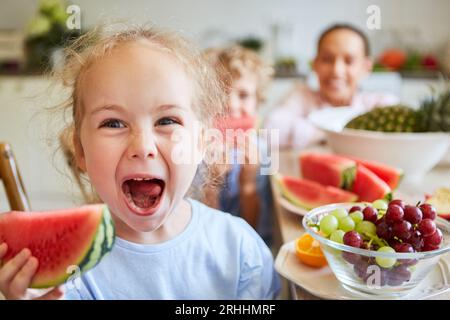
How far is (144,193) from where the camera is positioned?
47 centimetres

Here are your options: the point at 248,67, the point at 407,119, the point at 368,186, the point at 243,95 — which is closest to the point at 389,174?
the point at 368,186

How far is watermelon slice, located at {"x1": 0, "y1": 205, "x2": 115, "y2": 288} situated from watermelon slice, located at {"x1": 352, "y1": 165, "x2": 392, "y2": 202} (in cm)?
34

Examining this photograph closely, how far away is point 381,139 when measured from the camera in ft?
2.58

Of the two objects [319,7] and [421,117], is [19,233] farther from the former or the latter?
[319,7]

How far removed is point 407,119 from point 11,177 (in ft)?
2.08

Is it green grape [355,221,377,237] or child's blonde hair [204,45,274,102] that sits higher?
child's blonde hair [204,45,274,102]

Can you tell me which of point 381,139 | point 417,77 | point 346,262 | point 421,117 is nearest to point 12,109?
point 346,262

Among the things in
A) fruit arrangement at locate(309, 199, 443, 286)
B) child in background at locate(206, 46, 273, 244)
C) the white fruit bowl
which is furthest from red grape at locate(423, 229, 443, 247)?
the white fruit bowl

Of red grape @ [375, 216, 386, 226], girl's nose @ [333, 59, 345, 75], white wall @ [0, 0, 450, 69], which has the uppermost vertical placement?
white wall @ [0, 0, 450, 69]

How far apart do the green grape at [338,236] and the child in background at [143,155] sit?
0.12 meters

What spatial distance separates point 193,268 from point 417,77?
29.5 inches

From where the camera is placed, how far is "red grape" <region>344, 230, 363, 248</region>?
1.57ft

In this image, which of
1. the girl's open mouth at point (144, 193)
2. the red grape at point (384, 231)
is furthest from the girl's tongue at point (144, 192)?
the red grape at point (384, 231)

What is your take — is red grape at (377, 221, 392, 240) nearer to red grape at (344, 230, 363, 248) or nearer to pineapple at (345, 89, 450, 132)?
red grape at (344, 230, 363, 248)
